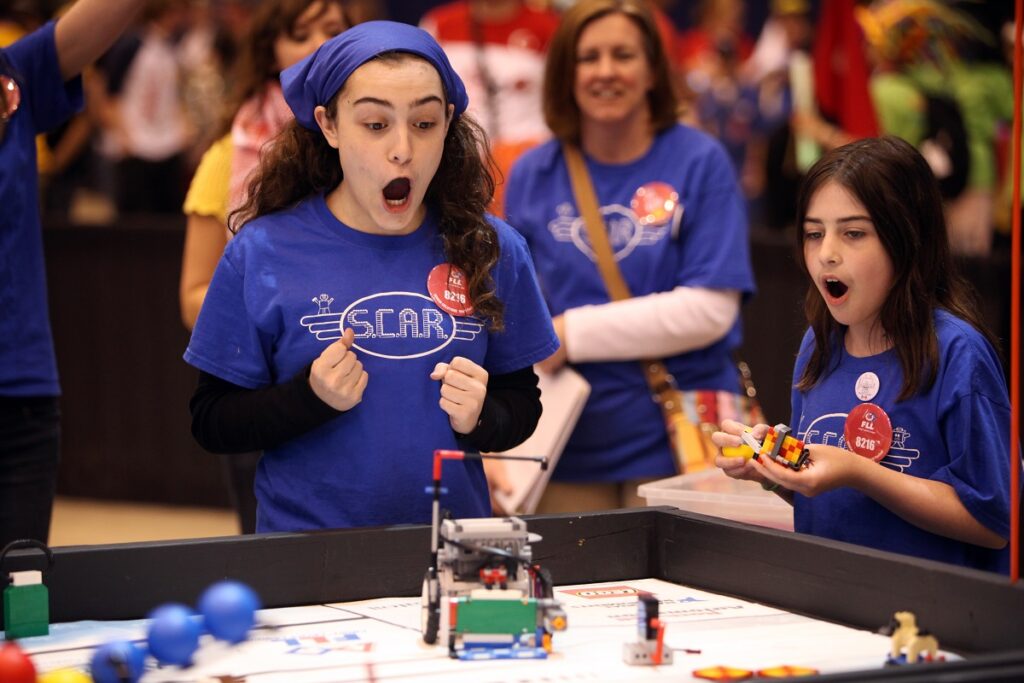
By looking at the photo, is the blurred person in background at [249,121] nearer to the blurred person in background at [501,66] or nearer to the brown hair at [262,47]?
the brown hair at [262,47]

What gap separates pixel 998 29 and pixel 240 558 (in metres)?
6.45

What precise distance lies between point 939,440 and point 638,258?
3.98 feet

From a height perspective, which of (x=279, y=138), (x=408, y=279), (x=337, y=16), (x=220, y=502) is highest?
(x=337, y=16)

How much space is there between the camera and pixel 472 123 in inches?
105

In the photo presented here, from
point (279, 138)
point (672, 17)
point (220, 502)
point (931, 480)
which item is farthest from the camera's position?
point (672, 17)

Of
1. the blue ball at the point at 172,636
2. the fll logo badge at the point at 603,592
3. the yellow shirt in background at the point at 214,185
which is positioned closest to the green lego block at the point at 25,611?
the blue ball at the point at 172,636

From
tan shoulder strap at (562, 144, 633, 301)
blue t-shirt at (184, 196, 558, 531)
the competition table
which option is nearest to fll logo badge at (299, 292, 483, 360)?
blue t-shirt at (184, 196, 558, 531)

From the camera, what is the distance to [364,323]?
2.40 m

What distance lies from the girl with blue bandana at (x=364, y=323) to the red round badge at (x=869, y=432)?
0.57 meters

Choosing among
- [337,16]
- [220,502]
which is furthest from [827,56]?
[337,16]

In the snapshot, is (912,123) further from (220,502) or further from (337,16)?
(337,16)

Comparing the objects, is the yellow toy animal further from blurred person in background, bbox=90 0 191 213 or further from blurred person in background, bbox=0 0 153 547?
blurred person in background, bbox=90 0 191 213

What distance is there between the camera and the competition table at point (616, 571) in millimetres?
1942

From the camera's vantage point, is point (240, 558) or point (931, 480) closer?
point (240, 558)
